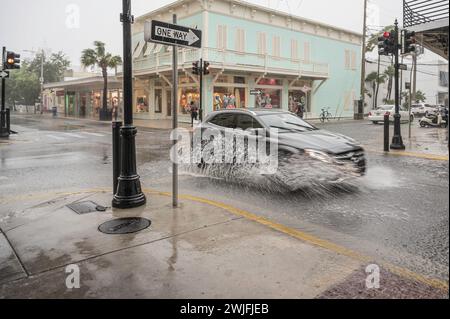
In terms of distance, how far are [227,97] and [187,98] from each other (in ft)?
13.2

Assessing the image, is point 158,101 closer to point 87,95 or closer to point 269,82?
point 269,82

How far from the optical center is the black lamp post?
221 inches

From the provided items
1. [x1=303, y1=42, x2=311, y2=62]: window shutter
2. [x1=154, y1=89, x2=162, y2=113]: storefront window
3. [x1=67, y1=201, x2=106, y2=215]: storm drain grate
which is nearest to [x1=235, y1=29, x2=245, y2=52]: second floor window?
[x1=303, y1=42, x2=311, y2=62]: window shutter

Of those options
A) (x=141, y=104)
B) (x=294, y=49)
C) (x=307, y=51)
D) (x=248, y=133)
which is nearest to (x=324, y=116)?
(x=307, y=51)

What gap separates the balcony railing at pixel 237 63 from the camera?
2566 centimetres

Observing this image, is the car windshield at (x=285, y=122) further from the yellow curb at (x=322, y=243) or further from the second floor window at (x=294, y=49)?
the second floor window at (x=294, y=49)

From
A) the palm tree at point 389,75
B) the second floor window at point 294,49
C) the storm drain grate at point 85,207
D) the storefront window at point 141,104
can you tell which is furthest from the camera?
the palm tree at point 389,75

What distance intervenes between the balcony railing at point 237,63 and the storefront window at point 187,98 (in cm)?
281

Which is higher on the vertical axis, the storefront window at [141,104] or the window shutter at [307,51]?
the window shutter at [307,51]

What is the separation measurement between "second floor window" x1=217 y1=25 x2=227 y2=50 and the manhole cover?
23.6 meters

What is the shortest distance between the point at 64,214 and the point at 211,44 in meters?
23.0

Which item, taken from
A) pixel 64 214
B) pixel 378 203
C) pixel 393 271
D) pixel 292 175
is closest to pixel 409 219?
pixel 378 203

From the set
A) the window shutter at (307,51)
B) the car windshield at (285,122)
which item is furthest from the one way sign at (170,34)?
the window shutter at (307,51)

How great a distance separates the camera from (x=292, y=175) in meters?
6.99
